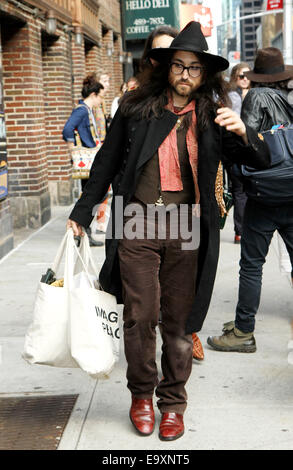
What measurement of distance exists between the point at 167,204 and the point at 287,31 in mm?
14590

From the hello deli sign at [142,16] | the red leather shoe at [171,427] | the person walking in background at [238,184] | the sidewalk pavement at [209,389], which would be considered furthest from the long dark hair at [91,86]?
the hello deli sign at [142,16]

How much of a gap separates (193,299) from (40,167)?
691 centimetres

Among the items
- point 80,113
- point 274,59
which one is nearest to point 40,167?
point 80,113

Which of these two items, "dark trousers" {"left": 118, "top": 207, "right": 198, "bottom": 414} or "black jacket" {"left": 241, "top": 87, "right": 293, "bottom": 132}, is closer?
"dark trousers" {"left": 118, "top": 207, "right": 198, "bottom": 414}

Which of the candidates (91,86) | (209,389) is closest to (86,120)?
(91,86)

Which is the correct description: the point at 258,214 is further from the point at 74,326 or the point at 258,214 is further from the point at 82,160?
the point at 82,160

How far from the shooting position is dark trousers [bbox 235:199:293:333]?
4551mm

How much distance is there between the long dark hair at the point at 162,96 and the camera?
340cm

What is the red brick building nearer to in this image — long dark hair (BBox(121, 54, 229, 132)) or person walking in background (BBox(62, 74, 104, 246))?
person walking in background (BBox(62, 74, 104, 246))

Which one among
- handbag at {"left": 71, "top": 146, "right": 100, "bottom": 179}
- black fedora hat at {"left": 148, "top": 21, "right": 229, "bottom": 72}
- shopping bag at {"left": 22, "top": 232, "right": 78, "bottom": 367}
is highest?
black fedora hat at {"left": 148, "top": 21, "right": 229, "bottom": 72}

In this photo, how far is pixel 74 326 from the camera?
3420 millimetres

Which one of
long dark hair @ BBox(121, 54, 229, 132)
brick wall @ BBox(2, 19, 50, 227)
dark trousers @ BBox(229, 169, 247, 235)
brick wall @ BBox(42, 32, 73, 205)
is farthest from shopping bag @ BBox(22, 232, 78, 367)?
brick wall @ BBox(42, 32, 73, 205)

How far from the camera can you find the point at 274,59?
4586mm

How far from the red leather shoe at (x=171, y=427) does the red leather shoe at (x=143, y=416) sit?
0.06m
